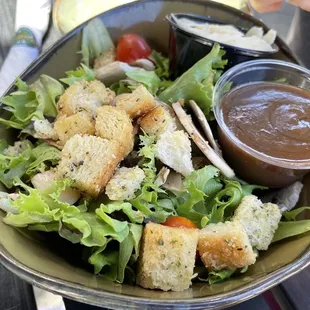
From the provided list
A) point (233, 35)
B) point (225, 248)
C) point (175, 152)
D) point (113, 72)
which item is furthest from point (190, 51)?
point (225, 248)

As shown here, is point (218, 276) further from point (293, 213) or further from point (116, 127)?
point (116, 127)

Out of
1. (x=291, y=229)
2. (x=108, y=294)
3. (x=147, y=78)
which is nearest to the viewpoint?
(x=108, y=294)

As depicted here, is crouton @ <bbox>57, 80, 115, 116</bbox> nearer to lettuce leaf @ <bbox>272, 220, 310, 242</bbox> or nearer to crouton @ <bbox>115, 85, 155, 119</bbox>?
crouton @ <bbox>115, 85, 155, 119</bbox>

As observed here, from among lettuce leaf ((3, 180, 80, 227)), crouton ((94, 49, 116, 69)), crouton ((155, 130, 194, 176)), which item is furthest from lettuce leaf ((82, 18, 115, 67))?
lettuce leaf ((3, 180, 80, 227))

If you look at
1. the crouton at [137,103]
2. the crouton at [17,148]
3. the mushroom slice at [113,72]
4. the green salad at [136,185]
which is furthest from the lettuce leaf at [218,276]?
the mushroom slice at [113,72]

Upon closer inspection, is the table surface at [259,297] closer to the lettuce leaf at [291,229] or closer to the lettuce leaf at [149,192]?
the lettuce leaf at [291,229]
